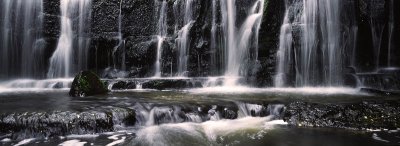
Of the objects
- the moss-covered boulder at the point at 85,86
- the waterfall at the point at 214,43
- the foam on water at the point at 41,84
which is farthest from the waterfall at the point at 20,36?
the waterfall at the point at 214,43

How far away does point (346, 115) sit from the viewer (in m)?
6.45

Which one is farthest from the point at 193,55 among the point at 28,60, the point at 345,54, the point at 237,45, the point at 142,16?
the point at 28,60

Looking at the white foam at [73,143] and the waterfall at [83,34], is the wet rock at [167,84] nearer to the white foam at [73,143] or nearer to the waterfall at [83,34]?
the waterfall at [83,34]

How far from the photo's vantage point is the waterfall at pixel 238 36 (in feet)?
44.9

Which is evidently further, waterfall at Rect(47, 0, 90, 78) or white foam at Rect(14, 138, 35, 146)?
waterfall at Rect(47, 0, 90, 78)

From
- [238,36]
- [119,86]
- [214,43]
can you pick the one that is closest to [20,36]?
[119,86]

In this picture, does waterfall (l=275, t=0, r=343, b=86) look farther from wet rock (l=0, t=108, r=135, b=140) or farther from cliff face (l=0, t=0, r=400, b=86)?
wet rock (l=0, t=108, r=135, b=140)

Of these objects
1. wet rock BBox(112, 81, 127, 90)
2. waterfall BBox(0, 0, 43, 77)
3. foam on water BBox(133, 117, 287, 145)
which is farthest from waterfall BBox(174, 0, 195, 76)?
foam on water BBox(133, 117, 287, 145)

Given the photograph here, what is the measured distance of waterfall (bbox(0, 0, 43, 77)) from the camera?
16594 millimetres

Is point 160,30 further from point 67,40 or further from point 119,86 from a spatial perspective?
point 119,86

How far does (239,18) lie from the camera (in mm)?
14492

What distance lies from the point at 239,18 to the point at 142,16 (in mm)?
4966

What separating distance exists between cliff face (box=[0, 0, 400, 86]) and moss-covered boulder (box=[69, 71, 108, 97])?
5.12 m

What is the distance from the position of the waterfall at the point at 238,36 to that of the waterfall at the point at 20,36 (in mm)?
8832
